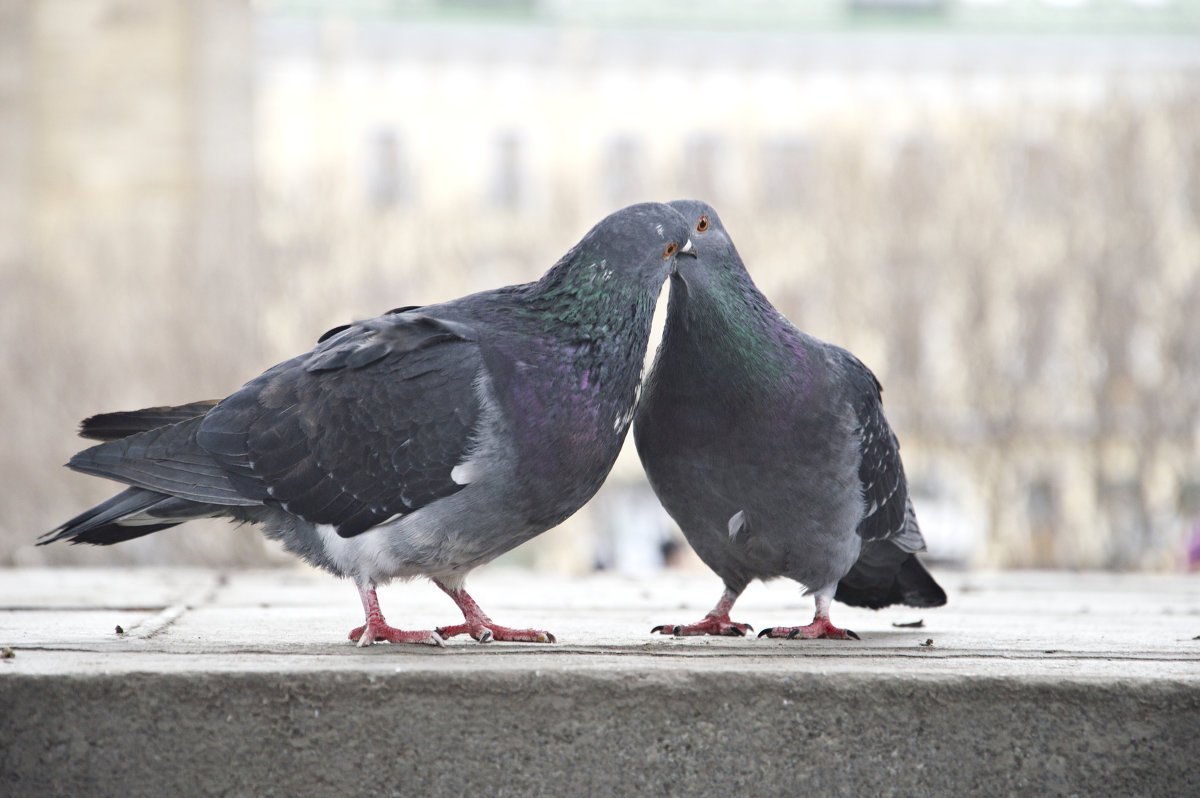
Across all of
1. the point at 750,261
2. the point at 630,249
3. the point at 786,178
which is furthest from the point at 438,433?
the point at 786,178

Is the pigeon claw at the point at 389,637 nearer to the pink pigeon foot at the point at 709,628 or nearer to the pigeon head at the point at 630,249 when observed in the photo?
the pink pigeon foot at the point at 709,628

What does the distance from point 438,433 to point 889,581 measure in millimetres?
1601

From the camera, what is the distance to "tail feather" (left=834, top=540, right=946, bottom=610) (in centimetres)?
378

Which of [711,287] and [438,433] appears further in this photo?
[711,287]

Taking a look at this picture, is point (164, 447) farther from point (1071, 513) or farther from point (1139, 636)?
point (1071, 513)

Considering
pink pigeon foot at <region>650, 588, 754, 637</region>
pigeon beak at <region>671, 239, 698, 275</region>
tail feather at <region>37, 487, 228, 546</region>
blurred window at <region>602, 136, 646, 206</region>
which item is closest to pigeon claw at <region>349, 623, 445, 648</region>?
tail feather at <region>37, 487, 228, 546</region>

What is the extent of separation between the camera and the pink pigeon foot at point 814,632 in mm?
3486

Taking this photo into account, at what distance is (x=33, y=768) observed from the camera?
8.21 feet

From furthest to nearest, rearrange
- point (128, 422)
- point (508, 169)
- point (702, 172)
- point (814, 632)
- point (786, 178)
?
point (508, 169) → point (702, 172) → point (786, 178) → point (814, 632) → point (128, 422)

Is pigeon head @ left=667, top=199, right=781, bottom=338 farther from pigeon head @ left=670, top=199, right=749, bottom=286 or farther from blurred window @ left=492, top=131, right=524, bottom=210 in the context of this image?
blurred window @ left=492, top=131, right=524, bottom=210

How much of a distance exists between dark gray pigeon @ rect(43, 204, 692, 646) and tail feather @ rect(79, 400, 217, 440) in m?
0.15

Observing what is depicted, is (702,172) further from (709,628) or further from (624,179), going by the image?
(709,628)

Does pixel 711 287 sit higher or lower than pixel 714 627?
higher

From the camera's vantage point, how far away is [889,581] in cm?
385
